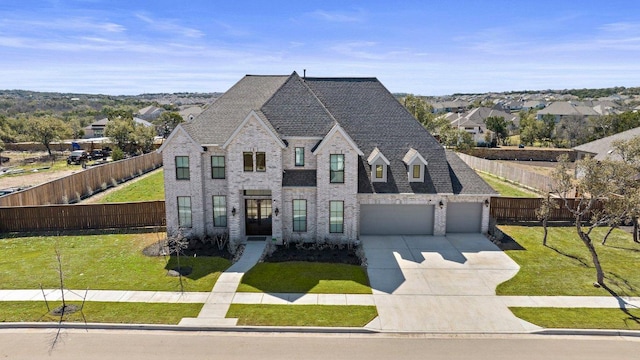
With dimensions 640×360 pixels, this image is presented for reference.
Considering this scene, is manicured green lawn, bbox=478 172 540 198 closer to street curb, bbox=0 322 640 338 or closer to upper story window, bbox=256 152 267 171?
street curb, bbox=0 322 640 338

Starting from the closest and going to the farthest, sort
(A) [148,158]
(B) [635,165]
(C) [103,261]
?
(B) [635,165] → (C) [103,261] → (A) [148,158]

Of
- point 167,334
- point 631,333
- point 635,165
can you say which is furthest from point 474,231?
point 167,334

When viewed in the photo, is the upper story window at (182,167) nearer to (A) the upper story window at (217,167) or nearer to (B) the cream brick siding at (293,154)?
(A) the upper story window at (217,167)

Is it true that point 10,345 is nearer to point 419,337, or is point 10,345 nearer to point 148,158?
point 419,337

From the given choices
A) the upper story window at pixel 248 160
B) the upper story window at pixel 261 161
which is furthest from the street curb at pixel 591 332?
the upper story window at pixel 248 160

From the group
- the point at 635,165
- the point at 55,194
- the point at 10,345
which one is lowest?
the point at 10,345

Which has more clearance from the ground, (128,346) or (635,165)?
(635,165)

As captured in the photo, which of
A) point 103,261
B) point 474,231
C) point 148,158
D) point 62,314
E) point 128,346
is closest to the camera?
point 128,346
